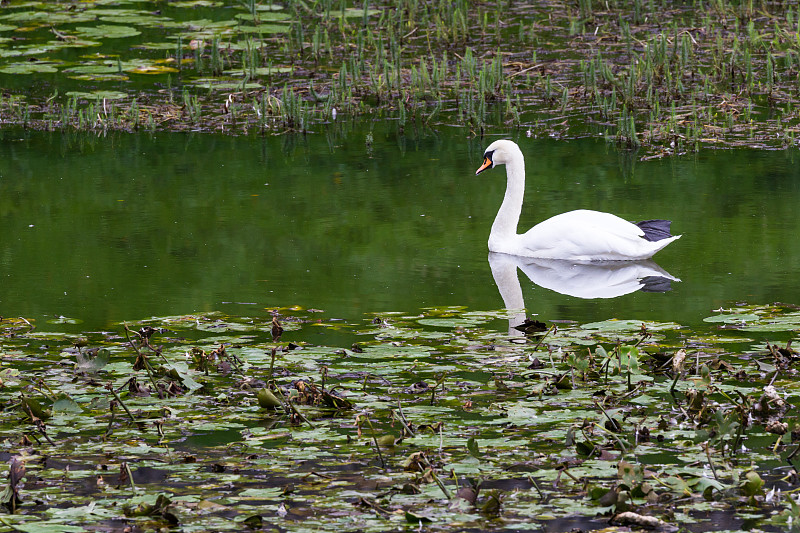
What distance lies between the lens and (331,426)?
527 cm

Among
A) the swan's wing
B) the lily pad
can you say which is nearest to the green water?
the swan's wing

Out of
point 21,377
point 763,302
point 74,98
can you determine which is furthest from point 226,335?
point 74,98

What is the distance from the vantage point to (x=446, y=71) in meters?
14.8

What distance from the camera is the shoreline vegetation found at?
13117 millimetres

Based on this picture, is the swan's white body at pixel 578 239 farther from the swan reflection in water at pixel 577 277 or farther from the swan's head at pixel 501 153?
the swan's head at pixel 501 153

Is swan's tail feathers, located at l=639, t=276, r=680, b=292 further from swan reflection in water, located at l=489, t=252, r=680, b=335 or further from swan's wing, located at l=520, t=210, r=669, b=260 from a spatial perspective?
swan's wing, located at l=520, t=210, r=669, b=260

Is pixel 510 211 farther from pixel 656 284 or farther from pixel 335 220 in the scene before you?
pixel 656 284

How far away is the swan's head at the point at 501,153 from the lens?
9.64m

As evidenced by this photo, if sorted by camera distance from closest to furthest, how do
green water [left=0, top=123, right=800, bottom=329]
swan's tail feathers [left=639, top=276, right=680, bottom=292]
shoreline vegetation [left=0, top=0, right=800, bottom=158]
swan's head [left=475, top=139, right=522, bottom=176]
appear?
green water [left=0, top=123, right=800, bottom=329], swan's tail feathers [left=639, top=276, right=680, bottom=292], swan's head [left=475, top=139, right=522, bottom=176], shoreline vegetation [left=0, top=0, right=800, bottom=158]

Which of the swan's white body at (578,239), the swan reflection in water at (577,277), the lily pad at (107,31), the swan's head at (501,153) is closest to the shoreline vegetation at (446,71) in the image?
the lily pad at (107,31)

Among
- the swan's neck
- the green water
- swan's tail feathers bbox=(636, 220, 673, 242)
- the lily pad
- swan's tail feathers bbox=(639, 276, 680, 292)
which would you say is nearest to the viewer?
the green water

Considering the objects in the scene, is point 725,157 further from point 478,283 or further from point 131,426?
point 131,426

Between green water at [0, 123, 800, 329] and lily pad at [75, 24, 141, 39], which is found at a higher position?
lily pad at [75, 24, 141, 39]

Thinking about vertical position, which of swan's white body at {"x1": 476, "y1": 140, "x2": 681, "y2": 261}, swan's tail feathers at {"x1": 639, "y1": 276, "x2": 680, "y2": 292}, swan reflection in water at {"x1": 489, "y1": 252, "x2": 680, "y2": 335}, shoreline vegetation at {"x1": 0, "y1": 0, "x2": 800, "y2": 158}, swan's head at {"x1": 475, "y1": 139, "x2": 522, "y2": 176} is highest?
shoreline vegetation at {"x1": 0, "y1": 0, "x2": 800, "y2": 158}
